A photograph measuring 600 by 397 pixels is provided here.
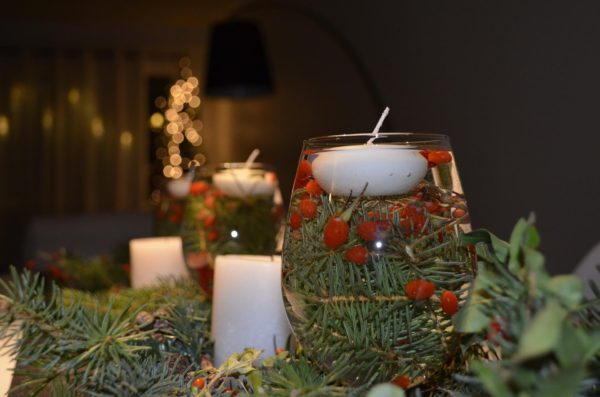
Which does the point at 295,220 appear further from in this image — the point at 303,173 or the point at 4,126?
the point at 4,126

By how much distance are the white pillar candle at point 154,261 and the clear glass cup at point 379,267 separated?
2.11 feet

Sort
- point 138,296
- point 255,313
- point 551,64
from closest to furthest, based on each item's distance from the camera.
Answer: point 255,313
point 138,296
point 551,64

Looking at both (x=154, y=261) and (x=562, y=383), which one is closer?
(x=562, y=383)

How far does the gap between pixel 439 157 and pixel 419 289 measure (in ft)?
0.30

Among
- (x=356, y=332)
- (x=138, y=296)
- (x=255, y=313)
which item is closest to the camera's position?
(x=356, y=332)

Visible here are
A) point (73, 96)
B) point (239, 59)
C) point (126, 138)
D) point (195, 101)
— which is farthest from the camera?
point (195, 101)

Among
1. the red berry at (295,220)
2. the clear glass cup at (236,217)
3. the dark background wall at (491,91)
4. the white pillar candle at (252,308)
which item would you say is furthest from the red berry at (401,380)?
the dark background wall at (491,91)

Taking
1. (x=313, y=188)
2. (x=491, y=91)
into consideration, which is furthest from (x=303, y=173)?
(x=491, y=91)

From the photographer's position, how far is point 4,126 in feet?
23.6

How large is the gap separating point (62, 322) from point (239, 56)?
12.5 ft

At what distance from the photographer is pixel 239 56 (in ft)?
13.6

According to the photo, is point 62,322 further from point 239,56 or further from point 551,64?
point 239,56

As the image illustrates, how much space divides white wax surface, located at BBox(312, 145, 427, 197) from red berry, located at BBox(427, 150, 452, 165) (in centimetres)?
2

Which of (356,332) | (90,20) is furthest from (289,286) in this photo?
(90,20)
